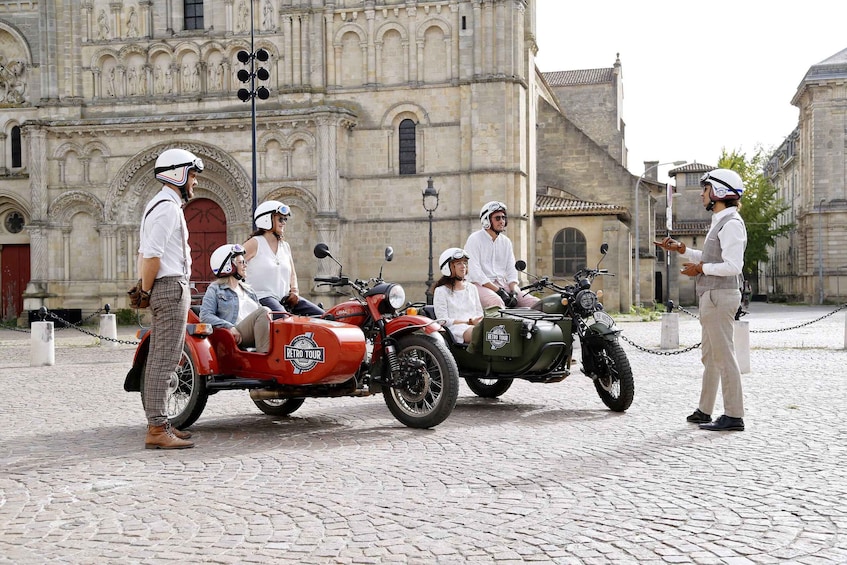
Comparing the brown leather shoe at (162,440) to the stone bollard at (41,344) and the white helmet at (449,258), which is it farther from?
the stone bollard at (41,344)

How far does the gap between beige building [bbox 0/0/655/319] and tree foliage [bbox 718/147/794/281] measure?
1201 inches

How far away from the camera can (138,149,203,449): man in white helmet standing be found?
7.10 metres

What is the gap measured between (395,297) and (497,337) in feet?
4.51

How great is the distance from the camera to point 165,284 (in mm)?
7191

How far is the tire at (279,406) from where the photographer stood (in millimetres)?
9078

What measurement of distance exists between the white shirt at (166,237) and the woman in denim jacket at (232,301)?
0.99 m

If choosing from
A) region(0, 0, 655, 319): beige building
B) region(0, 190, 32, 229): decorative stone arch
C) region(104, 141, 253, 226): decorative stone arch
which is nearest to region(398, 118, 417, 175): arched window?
region(0, 0, 655, 319): beige building

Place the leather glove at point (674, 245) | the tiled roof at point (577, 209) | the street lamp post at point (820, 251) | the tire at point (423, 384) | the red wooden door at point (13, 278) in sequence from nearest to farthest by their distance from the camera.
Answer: the tire at point (423, 384)
the leather glove at point (674, 245)
the tiled roof at point (577, 209)
the red wooden door at point (13, 278)
the street lamp post at point (820, 251)

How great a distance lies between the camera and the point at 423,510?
5.12 meters

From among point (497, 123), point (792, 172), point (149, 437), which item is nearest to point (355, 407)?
point (149, 437)

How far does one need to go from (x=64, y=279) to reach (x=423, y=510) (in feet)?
97.9

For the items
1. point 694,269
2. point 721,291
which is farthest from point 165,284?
point 721,291

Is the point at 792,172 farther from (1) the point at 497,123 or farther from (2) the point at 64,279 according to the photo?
(2) the point at 64,279

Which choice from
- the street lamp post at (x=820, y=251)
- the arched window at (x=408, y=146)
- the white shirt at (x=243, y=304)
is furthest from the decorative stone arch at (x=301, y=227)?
the street lamp post at (x=820, y=251)
